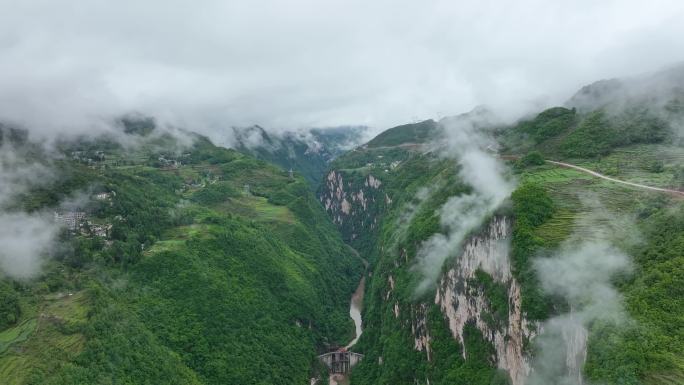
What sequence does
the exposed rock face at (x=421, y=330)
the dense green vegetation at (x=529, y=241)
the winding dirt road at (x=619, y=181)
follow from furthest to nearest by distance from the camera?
the exposed rock face at (x=421, y=330) < the winding dirt road at (x=619, y=181) < the dense green vegetation at (x=529, y=241)

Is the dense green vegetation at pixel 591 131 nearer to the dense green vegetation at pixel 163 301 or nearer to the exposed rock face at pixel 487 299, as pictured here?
the exposed rock face at pixel 487 299

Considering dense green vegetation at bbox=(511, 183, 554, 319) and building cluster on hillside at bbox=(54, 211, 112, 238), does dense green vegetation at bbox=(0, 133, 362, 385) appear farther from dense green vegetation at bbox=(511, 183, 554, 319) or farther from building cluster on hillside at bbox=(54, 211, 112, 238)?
dense green vegetation at bbox=(511, 183, 554, 319)

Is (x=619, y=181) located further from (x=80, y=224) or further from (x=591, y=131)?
(x=80, y=224)

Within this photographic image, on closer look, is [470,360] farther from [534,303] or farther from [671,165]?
[671,165]

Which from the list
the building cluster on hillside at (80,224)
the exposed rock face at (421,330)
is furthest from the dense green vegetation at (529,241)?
the building cluster on hillside at (80,224)

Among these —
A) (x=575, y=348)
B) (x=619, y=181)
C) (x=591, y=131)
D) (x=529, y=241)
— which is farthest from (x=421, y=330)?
(x=591, y=131)

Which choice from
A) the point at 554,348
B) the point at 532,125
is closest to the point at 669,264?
the point at 554,348
